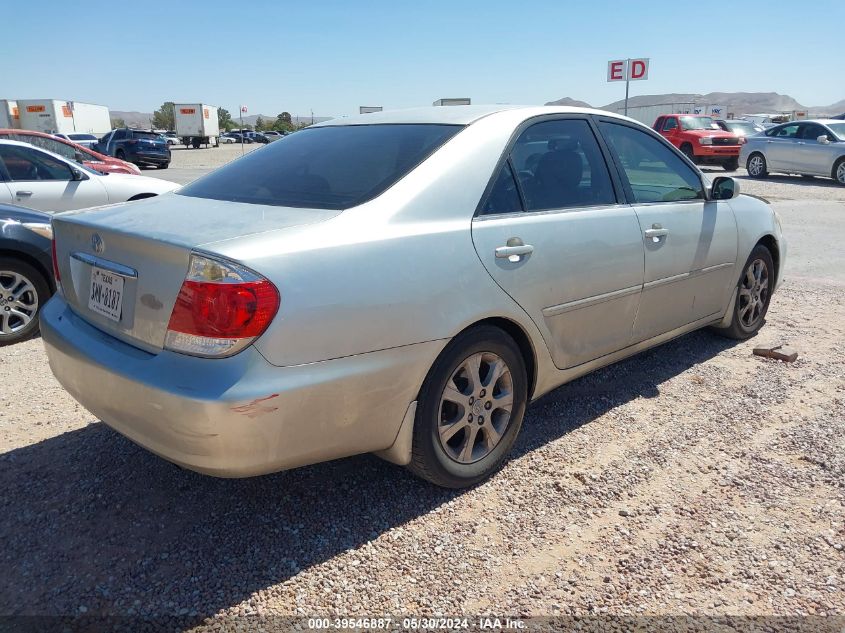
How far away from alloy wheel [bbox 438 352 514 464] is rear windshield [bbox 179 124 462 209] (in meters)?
0.87

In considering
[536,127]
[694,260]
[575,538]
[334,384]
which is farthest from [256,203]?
[694,260]

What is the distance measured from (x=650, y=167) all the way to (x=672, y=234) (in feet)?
1.60

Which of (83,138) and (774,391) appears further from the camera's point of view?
(83,138)

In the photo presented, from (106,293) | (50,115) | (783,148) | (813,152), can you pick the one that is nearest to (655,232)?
(106,293)

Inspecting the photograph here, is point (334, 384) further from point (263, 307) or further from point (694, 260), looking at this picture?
point (694, 260)

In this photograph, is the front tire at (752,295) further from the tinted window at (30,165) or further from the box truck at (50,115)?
the box truck at (50,115)

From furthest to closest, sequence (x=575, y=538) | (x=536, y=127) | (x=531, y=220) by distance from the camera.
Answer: (x=536, y=127) < (x=531, y=220) < (x=575, y=538)

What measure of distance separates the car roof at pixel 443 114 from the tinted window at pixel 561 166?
0.27 feet

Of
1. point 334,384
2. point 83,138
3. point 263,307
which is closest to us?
point 263,307

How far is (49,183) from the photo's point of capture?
304 inches

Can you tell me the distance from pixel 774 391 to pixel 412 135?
2.77 m

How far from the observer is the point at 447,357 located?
2.77 meters

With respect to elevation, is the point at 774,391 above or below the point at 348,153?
below

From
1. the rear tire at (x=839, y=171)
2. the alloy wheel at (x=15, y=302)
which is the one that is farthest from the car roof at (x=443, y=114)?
the rear tire at (x=839, y=171)
